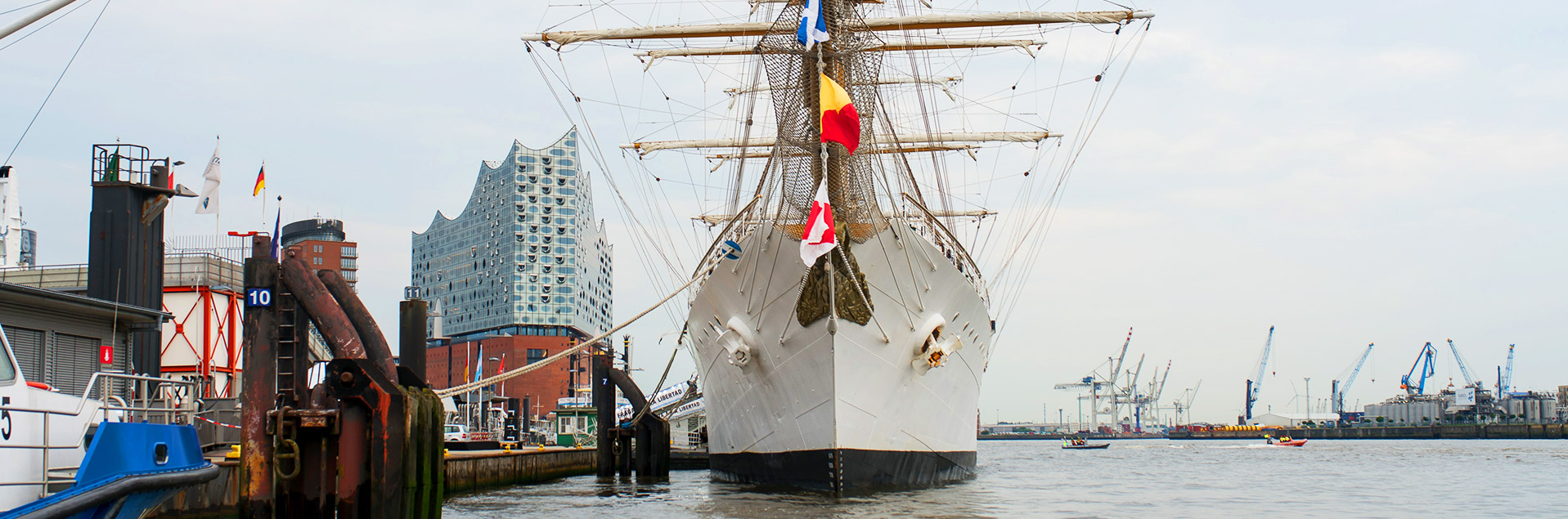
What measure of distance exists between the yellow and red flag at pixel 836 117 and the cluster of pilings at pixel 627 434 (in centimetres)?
1539

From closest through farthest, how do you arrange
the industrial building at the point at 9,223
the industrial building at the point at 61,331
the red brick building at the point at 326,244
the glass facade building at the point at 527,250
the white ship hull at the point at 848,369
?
the industrial building at the point at 61,331
the white ship hull at the point at 848,369
the industrial building at the point at 9,223
the red brick building at the point at 326,244
the glass facade building at the point at 527,250

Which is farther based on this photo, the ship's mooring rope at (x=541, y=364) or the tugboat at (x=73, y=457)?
the ship's mooring rope at (x=541, y=364)

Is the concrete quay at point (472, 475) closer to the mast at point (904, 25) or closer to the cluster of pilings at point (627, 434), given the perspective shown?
the cluster of pilings at point (627, 434)

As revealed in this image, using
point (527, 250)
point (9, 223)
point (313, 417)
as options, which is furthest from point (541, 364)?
Answer: point (527, 250)

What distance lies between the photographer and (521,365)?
364 ft

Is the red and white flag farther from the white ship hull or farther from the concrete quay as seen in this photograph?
the concrete quay

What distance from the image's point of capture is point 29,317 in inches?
555

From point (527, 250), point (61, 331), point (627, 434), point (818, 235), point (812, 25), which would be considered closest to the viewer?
point (61, 331)

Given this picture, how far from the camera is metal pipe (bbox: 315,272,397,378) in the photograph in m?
13.1

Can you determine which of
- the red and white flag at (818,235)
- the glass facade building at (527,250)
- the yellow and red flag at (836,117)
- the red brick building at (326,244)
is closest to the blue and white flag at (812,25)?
the yellow and red flag at (836,117)

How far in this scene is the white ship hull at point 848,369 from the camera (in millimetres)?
20359

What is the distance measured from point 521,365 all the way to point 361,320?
3917 inches

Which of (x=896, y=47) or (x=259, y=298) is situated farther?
(x=896, y=47)

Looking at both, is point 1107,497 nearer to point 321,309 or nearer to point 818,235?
point 818,235
